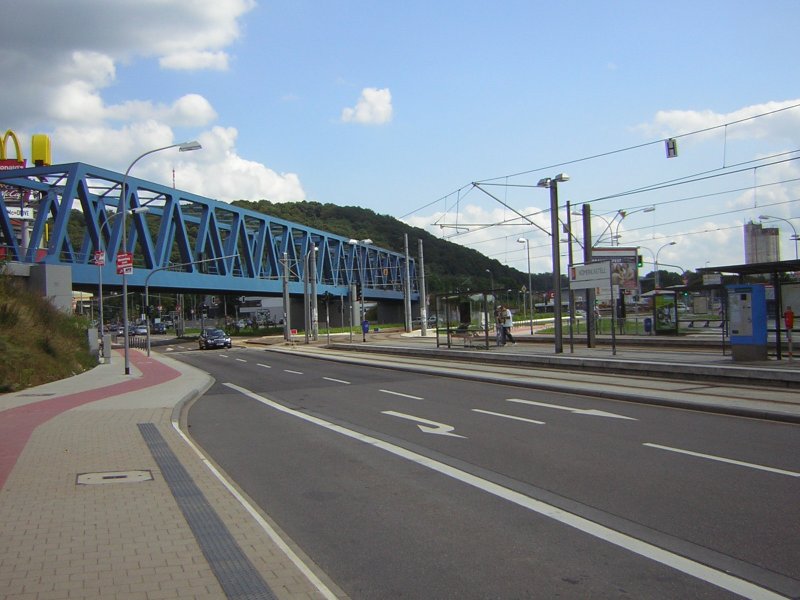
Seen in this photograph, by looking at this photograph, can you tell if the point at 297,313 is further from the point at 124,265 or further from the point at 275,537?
the point at 275,537

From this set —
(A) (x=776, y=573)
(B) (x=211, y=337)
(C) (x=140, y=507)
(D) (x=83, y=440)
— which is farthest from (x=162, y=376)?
(B) (x=211, y=337)

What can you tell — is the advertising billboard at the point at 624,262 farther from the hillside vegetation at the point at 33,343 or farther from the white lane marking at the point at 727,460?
the white lane marking at the point at 727,460

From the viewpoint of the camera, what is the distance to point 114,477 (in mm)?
8023

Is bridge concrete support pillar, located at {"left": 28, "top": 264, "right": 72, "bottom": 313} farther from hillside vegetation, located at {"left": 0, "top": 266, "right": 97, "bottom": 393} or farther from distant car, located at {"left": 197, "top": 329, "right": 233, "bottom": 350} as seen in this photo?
distant car, located at {"left": 197, "top": 329, "right": 233, "bottom": 350}

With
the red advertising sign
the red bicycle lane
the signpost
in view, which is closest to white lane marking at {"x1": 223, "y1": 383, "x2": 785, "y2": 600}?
the red bicycle lane

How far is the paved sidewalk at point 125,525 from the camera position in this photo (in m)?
4.59

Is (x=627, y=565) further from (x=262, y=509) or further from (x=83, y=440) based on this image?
(x=83, y=440)

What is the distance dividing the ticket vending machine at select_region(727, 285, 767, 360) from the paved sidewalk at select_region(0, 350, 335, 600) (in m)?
15.5

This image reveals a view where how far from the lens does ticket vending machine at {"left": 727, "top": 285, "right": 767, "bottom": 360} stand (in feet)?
61.1

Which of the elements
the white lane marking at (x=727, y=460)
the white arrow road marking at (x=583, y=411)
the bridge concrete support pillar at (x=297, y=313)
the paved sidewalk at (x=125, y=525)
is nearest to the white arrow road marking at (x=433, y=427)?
the white arrow road marking at (x=583, y=411)

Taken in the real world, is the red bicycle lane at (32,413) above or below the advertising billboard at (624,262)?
below

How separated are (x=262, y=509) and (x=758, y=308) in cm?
1659

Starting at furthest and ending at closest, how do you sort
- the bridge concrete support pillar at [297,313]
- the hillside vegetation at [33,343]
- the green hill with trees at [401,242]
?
the green hill with trees at [401,242], the bridge concrete support pillar at [297,313], the hillside vegetation at [33,343]

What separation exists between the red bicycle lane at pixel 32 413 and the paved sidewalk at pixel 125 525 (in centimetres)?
6
